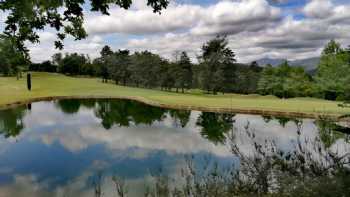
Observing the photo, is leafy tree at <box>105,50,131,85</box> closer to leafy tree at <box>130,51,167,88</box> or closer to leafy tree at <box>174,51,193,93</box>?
leafy tree at <box>130,51,167,88</box>

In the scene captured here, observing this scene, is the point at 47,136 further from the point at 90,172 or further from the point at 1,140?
the point at 90,172

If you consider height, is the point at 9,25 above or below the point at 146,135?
above

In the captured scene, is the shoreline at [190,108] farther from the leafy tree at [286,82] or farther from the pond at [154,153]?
the leafy tree at [286,82]

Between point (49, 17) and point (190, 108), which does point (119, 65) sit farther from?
point (49, 17)

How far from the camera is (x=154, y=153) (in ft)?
55.3

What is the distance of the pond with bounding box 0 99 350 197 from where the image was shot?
6.50 meters

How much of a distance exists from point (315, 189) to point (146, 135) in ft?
→ 60.4

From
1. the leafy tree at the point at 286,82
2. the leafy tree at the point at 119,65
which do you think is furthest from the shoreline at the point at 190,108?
the leafy tree at the point at 119,65

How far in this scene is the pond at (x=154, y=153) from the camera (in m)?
6.50

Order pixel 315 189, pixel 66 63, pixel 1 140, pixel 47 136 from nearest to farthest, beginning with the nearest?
pixel 315 189, pixel 1 140, pixel 47 136, pixel 66 63

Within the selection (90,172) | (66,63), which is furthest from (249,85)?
(90,172)

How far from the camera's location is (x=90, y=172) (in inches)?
540

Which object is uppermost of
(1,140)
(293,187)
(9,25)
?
(9,25)

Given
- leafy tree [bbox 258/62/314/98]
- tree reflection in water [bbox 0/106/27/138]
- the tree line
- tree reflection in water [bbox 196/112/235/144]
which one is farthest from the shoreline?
leafy tree [bbox 258/62/314/98]
